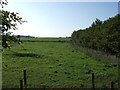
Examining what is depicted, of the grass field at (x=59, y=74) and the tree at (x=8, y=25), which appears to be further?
the grass field at (x=59, y=74)

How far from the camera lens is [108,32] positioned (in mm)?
22750

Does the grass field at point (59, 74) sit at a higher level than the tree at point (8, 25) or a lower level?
lower

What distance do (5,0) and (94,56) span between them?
22050 mm

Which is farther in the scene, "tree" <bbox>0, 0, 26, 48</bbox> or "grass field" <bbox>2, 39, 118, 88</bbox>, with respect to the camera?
"grass field" <bbox>2, 39, 118, 88</bbox>

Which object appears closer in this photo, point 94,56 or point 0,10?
point 0,10

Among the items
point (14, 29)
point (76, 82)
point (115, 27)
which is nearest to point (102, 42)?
point (115, 27)

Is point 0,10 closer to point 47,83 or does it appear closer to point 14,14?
point 14,14

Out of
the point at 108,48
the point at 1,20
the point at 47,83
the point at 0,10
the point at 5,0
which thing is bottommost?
the point at 47,83

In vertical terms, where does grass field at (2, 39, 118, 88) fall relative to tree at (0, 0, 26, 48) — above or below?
below

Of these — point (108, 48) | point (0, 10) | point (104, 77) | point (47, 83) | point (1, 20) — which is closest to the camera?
point (1, 20)

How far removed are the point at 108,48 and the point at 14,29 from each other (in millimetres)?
17296

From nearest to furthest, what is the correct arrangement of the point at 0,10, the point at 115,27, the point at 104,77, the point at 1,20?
the point at 1,20
the point at 0,10
the point at 104,77
the point at 115,27

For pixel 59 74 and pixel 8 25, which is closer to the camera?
pixel 8 25

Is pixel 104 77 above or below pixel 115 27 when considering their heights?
below
